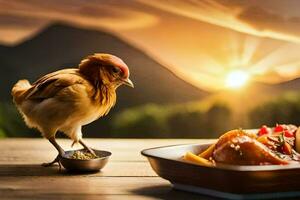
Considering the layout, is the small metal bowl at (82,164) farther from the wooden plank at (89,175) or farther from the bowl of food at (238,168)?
the bowl of food at (238,168)

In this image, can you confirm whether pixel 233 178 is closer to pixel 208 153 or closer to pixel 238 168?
pixel 238 168

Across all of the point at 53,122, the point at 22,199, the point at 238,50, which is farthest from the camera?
the point at 238,50

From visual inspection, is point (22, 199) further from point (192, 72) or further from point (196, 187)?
point (192, 72)

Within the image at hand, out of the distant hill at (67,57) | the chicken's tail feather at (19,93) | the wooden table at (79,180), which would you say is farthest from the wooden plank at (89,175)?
the distant hill at (67,57)

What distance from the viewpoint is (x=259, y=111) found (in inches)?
114

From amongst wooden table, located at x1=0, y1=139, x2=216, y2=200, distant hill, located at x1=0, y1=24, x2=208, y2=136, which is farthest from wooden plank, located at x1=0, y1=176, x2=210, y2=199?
distant hill, located at x1=0, y1=24, x2=208, y2=136

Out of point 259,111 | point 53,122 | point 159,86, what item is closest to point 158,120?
point 159,86

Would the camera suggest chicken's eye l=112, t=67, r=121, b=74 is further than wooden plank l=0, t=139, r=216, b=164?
No

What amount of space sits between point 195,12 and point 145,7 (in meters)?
0.22

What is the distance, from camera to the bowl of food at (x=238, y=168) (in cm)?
116

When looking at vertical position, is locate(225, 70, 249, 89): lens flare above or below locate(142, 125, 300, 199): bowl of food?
above

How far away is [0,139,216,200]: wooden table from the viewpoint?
1277 mm

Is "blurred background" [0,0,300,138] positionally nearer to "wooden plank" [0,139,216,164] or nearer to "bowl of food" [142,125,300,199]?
"wooden plank" [0,139,216,164]

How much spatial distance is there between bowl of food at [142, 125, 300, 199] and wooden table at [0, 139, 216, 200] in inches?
1.9
